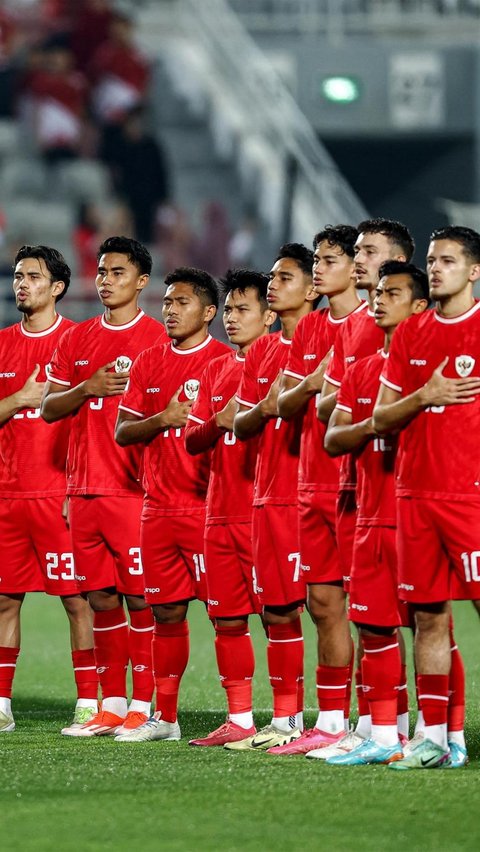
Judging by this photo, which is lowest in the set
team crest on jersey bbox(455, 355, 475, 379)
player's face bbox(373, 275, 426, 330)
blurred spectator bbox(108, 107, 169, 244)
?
team crest on jersey bbox(455, 355, 475, 379)

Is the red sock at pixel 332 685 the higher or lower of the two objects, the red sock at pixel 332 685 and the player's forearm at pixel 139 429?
the lower

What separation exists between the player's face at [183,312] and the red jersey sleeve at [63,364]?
0.62 meters

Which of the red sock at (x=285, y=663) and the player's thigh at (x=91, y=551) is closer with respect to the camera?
the red sock at (x=285, y=663)

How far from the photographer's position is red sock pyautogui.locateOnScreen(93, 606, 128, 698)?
26.8 feet

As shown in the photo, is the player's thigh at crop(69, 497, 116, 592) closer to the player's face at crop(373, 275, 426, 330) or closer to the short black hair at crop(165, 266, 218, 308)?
the short black hair at crop(165, 266, 218, 308)


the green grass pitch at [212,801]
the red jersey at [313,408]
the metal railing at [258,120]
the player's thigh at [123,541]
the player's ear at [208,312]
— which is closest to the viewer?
the green grass pitch at [212,801]

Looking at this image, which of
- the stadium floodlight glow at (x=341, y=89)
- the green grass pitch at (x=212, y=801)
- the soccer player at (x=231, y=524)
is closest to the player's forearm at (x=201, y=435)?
the soccer player at (x=231, y=524)

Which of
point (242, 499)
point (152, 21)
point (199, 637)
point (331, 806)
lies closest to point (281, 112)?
point (152, 21)

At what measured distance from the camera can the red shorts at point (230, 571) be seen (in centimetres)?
754

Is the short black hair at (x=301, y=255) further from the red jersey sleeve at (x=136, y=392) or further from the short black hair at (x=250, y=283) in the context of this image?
the red jersey sleeve at (x=136, y=392)

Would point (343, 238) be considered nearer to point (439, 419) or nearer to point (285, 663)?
point (439, 419)

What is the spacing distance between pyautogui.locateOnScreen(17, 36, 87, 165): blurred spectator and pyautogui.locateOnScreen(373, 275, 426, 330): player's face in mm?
13960

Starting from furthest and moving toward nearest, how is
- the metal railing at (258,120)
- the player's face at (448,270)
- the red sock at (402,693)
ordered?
Answer: the metal railing at (258,120) → the red sock at (402,693) → the player's face at (448,270)

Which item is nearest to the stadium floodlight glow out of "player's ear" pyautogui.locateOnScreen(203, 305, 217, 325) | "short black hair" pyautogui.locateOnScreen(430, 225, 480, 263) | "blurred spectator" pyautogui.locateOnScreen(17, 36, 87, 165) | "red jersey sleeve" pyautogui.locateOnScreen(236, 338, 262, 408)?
"blurred spectator" pyautogui.locateOnScreen(17, 36, 87, 165)
